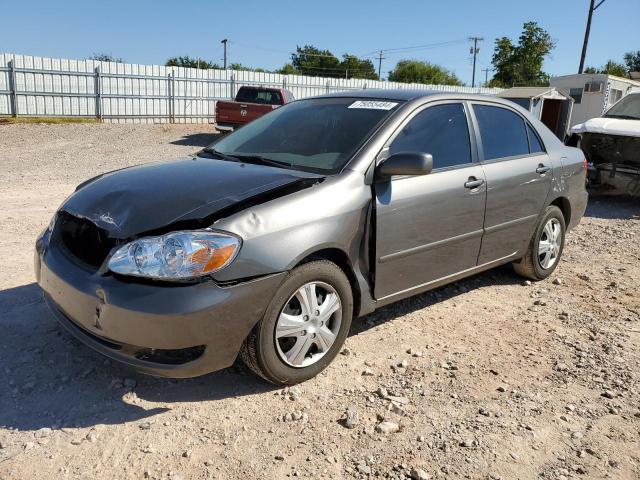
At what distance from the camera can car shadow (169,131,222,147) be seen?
16742mm

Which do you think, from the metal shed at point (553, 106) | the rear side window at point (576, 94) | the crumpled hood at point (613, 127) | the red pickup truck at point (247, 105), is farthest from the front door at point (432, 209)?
the rear side window at point (576, 94)

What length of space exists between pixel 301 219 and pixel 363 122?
1.06m

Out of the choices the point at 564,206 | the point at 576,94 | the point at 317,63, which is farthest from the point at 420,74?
the point at 564,206

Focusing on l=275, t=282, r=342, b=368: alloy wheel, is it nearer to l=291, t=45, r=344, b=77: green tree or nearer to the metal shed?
the metal shed

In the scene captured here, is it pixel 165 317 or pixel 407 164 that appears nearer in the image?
pixel 165 317

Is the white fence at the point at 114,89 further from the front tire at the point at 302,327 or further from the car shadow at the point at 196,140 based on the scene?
the front tire at the point at 302,327

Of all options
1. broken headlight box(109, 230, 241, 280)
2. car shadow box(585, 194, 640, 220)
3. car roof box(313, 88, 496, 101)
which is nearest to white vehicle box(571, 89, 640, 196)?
car shadow box(585, 194, 640, 220)

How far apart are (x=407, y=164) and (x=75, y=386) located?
7.31 ft

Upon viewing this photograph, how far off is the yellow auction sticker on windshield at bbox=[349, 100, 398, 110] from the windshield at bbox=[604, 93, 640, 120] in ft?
25.0

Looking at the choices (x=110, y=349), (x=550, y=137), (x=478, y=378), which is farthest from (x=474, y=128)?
(x=110, y=349)

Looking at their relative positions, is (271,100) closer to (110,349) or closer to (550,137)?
(550,137)

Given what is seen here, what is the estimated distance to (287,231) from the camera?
288 cm

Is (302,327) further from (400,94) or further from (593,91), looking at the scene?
(593,91)

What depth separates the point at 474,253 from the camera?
415 centimetres
